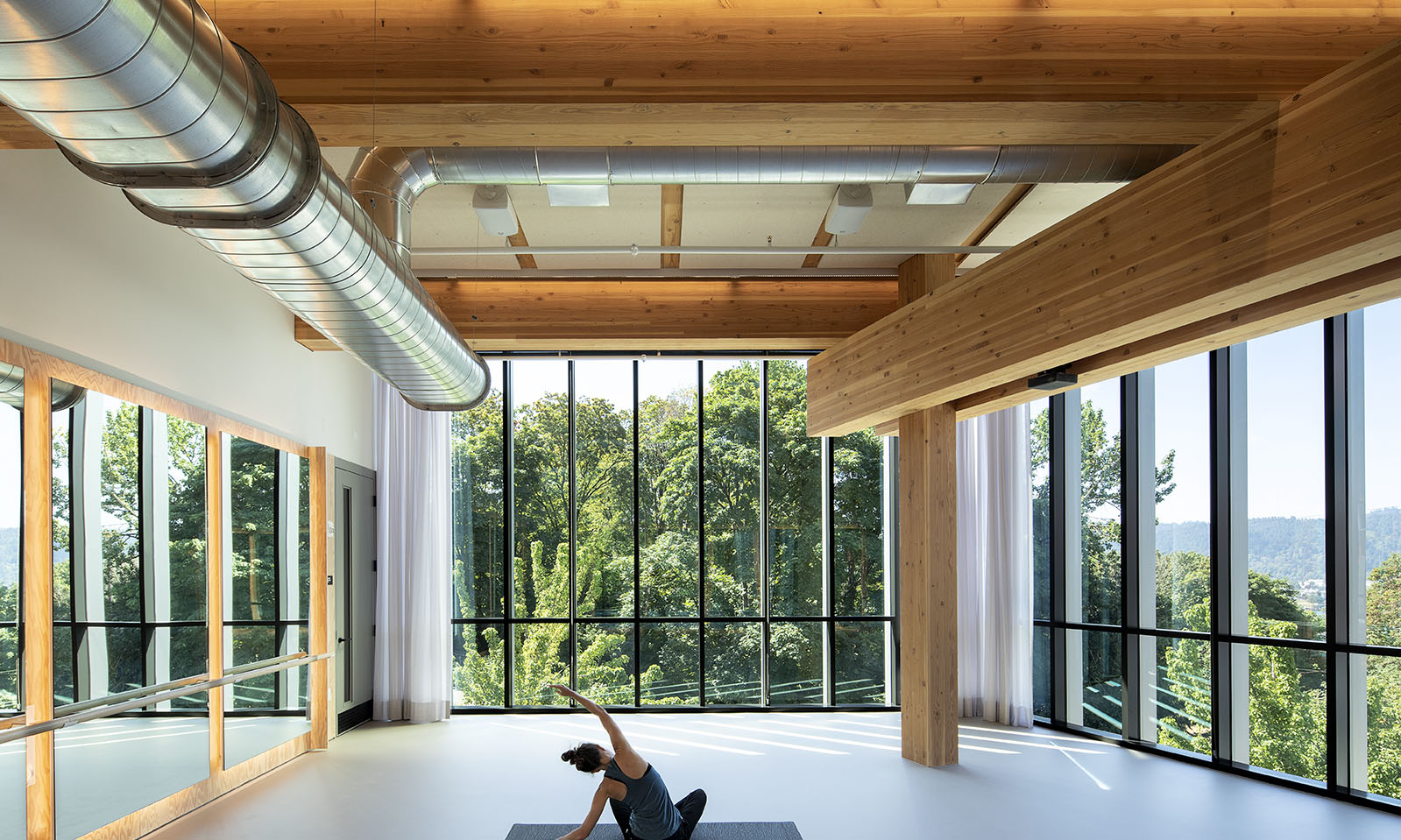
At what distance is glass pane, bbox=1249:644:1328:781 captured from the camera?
7.02 meters

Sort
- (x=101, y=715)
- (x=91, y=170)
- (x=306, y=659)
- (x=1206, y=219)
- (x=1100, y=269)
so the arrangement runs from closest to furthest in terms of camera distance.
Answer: (x=91, y=170), (x=1206, y=219), (x=1100, y=269), (x=101, y=715), (x=306, y=659)

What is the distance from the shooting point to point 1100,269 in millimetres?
4734

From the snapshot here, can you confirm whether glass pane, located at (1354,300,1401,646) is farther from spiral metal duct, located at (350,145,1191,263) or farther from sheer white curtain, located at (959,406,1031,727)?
sheer white curtain, located at (959,406,1031,727)

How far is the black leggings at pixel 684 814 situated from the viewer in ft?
18.0

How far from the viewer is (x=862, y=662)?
A: 10469 mm

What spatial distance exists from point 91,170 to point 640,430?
26.0 feet

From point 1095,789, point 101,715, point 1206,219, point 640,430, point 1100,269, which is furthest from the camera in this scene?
point 640,430

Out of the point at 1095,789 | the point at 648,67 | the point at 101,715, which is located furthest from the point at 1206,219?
the point at 101,715

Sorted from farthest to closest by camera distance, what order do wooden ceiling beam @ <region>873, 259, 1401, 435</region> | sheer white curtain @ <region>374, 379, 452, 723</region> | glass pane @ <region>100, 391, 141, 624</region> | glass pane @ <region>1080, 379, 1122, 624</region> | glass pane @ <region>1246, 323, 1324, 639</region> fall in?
sheer white curtain @ <region>374, 379, 452, 723</region>, glass pane @ <region>1080, 379, 1122, 624</region>, glass pane @ <region>1246, 323, 1324, 639</region>, glass pane @ <region>100, 391, 141, 624</region>, wooden ceiling beam @ <region>873, 259, 1401, 435</region>

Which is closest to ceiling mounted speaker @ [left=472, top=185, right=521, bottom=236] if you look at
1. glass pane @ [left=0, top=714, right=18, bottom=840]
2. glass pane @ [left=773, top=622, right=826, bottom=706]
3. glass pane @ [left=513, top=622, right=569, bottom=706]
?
glass pane @ [left=0, top=714, right=18, bottom=840]

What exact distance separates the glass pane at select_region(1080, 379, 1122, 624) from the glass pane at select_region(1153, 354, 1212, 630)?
491 millimetres

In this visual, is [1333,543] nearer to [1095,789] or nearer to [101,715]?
[1095,789]

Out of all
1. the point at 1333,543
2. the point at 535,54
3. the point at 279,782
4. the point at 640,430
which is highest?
the point at 535,54

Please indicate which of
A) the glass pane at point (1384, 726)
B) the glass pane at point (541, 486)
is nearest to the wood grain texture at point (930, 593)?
the glass pane at point (1384, 726)
